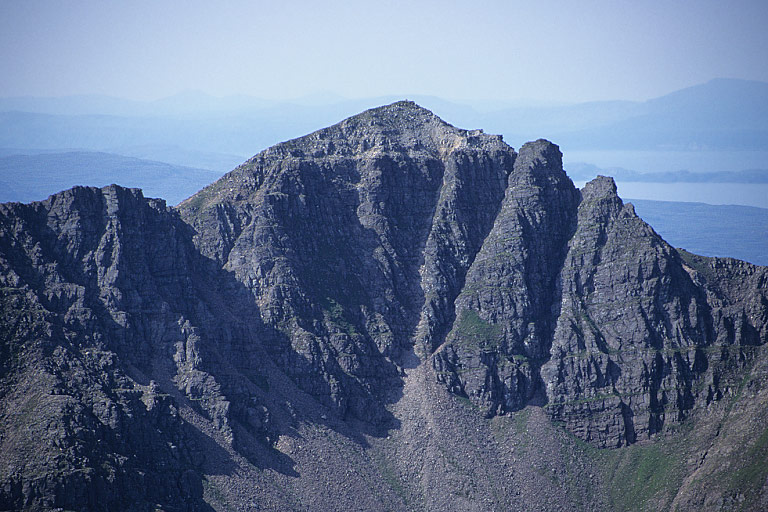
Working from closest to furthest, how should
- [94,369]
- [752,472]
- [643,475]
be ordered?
[752,472] < [94,369] < [643,475]

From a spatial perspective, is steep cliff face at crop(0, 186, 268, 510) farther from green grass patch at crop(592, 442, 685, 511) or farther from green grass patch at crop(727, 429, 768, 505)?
green grass patch at crop(727, 429, 768, 505)

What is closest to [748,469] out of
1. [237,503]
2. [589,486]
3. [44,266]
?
[589,486]

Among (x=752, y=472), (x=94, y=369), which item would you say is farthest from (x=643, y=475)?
(x=94, y=369)

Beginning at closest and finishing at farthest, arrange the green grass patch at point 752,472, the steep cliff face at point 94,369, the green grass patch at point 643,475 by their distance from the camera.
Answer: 1. the steep cliff face at point 94,369
2. the green grass patch at point 752,472
3. the green grass patch at point 643,475

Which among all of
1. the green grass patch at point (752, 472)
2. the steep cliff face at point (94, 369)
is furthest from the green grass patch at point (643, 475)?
the steep cliff face at point (94, 369)

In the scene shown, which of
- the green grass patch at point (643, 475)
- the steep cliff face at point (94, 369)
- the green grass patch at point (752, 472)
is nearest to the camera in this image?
the steep cliff face at point (94, 369)

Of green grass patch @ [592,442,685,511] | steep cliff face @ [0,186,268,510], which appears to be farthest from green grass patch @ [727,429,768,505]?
steep cliff face @ [0,186,268,510]

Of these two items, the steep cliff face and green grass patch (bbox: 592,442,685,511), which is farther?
green grass patch (bbox: 592,442,685,511)

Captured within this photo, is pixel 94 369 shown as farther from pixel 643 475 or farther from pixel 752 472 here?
pixel 752 472

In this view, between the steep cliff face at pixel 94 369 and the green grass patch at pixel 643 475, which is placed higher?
the steep cliff face at pixel 94 369

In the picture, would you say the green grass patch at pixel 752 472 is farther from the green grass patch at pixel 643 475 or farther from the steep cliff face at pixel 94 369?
the steep cliff face at pixel 94 369

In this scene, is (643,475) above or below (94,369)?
below
